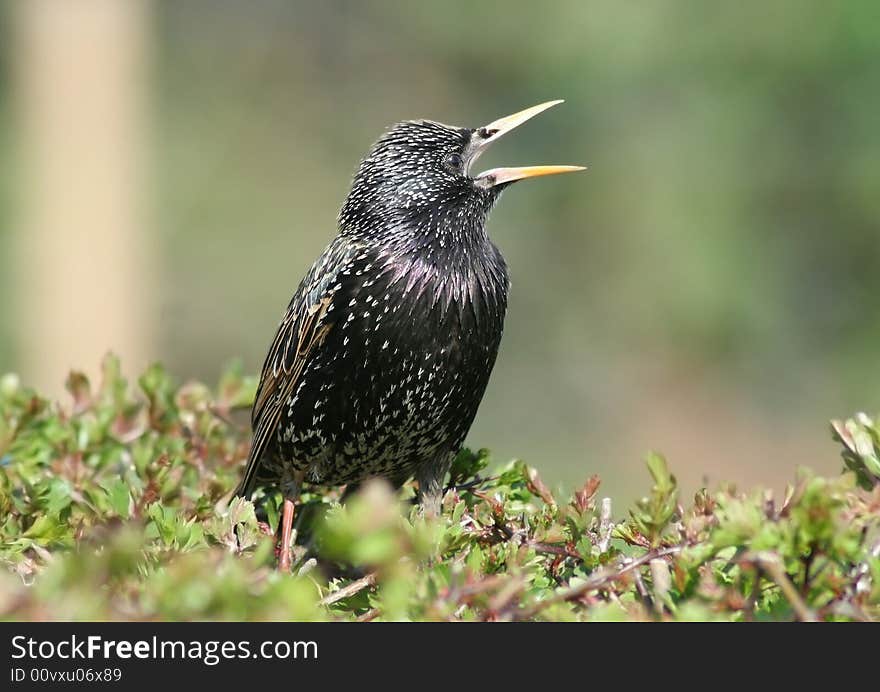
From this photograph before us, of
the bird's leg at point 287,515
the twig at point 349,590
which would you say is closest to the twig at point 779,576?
the twig at point 349,590

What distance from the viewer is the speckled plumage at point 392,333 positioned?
12.1ft

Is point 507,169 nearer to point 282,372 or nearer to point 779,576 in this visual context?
point 282,372

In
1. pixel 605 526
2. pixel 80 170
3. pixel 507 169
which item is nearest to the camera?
pixel 605 526

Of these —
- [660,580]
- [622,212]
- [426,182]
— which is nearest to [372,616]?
[660,580]

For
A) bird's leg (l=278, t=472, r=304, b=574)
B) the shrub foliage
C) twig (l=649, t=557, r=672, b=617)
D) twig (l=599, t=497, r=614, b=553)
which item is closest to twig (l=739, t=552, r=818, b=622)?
the shrub foliage

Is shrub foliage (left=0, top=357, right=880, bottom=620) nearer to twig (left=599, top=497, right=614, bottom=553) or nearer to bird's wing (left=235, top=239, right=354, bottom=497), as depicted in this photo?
twig (left=599, top=497, right=614, bottom=553)

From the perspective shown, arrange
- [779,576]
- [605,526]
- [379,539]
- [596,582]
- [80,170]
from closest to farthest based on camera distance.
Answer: [379,539] < [779,576] < [596,582] < [605,526] < [80,170]

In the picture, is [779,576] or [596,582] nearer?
[779,576]

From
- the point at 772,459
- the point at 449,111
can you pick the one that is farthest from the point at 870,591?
the point at 449,111

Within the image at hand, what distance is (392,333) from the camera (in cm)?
367

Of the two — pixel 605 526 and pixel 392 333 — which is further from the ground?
pixel 392 333

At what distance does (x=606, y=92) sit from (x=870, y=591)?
1274 centimetres

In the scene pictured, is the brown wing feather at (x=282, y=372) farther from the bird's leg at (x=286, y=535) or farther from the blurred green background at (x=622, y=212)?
the blurred green background at (x=622, y=212)

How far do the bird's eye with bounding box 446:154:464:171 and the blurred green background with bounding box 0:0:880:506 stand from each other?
8616 millimetres
